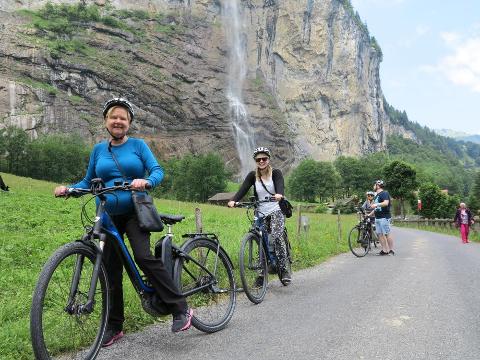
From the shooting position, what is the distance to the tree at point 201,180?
96.2 meters

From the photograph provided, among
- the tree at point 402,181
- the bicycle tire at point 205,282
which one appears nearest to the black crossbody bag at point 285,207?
the bicycle tire at point 205,282

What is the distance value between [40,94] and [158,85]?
31.2 meters

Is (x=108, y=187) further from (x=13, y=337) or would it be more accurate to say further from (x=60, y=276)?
(x=13, y=337)

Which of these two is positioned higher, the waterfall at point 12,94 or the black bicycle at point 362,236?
the waterfall at point 12,94

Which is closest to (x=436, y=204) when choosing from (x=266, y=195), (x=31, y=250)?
(x=266, y=195)

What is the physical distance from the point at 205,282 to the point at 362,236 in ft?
32.5

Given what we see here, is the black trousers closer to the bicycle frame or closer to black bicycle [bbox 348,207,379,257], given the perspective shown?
the bicycle frame

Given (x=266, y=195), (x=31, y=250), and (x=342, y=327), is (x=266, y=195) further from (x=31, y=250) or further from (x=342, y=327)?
(x=31, y=250)

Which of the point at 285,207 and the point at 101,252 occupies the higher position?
the point at 285,207

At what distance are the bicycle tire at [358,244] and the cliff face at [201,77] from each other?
10393cm

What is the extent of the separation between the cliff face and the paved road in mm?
108840

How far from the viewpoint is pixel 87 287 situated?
3686mm

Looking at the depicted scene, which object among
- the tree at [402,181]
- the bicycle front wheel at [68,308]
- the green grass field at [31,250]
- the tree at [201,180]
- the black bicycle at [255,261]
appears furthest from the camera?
the tree at [201,180]

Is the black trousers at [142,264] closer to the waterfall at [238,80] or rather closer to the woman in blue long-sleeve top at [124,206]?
the woman in blue long-sleeve top at [124,206]
